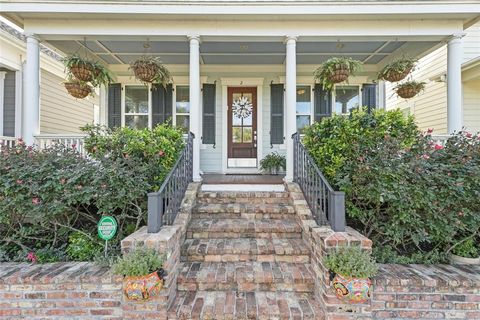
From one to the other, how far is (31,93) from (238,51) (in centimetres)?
380

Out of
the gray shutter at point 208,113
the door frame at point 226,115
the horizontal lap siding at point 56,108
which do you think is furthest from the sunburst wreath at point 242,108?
the horizontal lap siding at point 56,108

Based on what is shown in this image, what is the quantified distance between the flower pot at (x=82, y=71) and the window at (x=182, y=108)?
2133 mm

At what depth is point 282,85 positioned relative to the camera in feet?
21.6

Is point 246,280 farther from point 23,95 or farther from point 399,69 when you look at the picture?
point 23,95

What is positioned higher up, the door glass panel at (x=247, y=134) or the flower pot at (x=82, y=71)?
the flower pot at (x=82, y=71)

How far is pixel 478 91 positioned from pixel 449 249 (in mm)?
5561

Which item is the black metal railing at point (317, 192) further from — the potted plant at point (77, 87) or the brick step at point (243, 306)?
the potted plant at point (77, 87)

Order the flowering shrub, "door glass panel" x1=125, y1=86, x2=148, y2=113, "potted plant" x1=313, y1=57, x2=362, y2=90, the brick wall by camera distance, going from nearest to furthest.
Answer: the brick wall → the flowering shrub → "potted plant" x1=313, y1=57, x2=362, y2=90 → "door glass panel" x1=125, y1=86, x2=148, y2=113

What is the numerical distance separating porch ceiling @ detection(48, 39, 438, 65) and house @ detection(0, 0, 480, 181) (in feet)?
0.07

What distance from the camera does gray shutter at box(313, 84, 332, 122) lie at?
666 cm

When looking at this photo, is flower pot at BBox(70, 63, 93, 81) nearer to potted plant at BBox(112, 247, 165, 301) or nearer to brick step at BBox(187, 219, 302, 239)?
brick step at BBox(187, 219, 302, 239)

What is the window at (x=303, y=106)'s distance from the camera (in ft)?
22.1

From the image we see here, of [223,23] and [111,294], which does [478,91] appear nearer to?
[223,23]

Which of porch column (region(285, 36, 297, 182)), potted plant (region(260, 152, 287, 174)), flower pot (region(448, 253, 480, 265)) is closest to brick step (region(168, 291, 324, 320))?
flower pot (region(448, 253, 480, 265))
